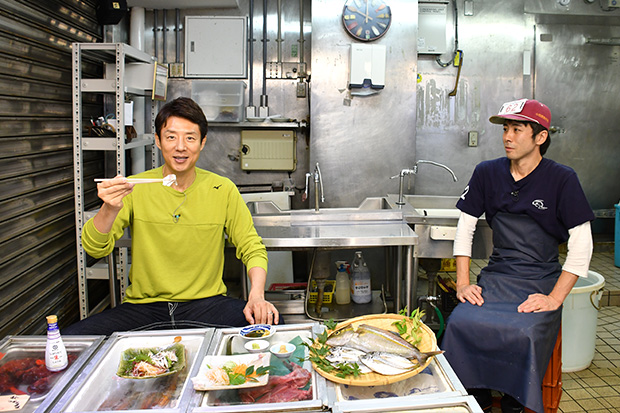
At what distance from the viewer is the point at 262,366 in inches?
68.7

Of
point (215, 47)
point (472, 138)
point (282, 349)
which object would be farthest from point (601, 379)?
point (215, 47)

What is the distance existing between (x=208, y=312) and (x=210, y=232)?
0.40 metres

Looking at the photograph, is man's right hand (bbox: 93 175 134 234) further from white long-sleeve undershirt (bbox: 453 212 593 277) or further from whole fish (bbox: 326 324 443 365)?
white long-sleeve undershirt (bbox: 453 212 593 277)

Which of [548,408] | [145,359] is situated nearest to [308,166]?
[548,408]

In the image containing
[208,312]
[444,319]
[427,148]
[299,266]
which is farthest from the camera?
[427,148]

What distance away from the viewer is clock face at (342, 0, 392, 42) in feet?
15.7

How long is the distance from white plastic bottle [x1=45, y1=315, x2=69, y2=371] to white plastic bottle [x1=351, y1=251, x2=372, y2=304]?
87.8 inches

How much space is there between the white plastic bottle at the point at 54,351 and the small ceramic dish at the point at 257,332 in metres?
0.61

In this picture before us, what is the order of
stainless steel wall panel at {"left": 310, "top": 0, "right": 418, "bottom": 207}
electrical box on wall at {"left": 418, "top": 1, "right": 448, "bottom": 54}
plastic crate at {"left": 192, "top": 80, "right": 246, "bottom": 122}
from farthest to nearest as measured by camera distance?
electrical box on wall at {"left": 418, "top": 1, "right": 448, "bottom": 54} → plastic crate at {"left": 192, "top": 80, "right": 246, "bottom": 122} → stainless steel wall panel at {"left": 310, "top": 0, "right": 418, "bottom": 207}

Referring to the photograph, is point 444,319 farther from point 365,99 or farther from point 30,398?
point 30,398

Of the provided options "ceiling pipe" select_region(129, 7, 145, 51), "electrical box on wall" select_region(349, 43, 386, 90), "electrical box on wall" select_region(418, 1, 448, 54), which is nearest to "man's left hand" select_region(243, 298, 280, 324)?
"electrical box on wall" select_region(349, 43, 386, 90)

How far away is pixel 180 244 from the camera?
104 inches

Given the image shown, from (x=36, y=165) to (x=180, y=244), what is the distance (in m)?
1.53

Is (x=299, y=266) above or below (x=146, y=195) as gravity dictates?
below
